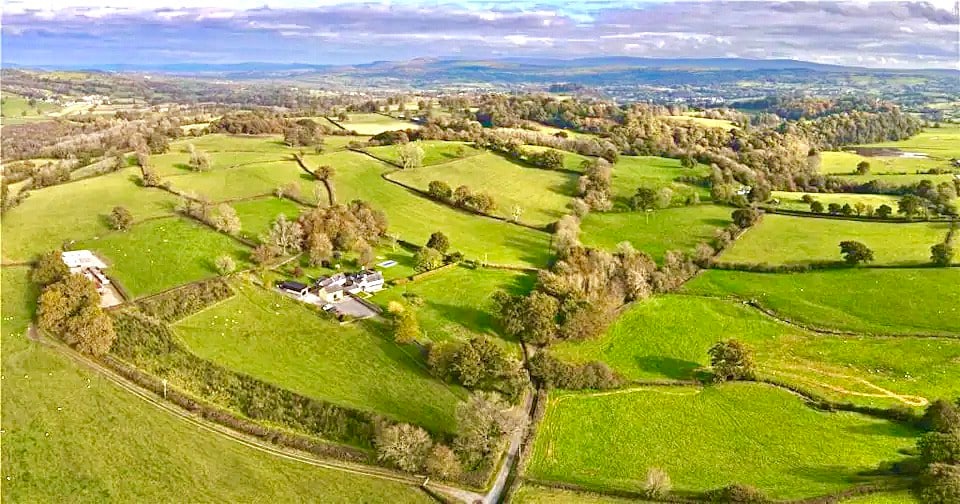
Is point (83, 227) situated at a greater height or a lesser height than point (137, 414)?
greater

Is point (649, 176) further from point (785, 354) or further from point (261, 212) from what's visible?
point (261, 212)

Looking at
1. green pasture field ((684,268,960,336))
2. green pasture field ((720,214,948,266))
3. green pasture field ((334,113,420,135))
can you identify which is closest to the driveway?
green pasture field ((684,268,960,336))

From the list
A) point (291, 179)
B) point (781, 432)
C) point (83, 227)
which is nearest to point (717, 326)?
point (781, 432)

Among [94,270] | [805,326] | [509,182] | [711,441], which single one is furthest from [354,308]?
[509,182]

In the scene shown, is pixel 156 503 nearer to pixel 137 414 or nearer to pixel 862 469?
pixel 137 414

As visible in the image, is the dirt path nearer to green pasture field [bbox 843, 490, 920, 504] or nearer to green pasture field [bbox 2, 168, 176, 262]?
green pasture field [bbox 843, 490, 920, 504]

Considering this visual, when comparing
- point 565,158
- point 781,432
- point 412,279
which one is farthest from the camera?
point 565,158

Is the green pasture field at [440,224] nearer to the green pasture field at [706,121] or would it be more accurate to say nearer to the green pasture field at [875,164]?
the green pasture field at [875,164]
